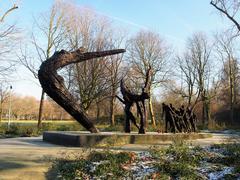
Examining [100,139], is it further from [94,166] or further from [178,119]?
[178,119]

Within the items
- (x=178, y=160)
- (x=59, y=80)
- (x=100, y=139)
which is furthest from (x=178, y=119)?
(x=178, y=160)

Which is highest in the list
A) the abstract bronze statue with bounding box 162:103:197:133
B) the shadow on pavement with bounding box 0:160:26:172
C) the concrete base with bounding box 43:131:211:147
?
the abstract bronze statue with bounding box 162:103:197:133

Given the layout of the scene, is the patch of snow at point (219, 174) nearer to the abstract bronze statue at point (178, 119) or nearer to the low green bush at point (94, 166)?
the low green bush at point (94, 166)

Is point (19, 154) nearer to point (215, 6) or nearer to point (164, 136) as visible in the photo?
point (164, 136)

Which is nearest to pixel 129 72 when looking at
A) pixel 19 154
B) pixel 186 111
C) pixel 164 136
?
pixel 186 111

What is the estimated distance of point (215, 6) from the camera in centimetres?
2189

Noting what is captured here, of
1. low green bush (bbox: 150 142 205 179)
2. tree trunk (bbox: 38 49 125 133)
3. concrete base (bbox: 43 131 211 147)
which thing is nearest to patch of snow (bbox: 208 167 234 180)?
low green bush (bbox: 150 142 205 179)

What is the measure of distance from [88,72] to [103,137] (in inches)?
829

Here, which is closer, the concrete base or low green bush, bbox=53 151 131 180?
low green bush, bbox=53 151 131 180

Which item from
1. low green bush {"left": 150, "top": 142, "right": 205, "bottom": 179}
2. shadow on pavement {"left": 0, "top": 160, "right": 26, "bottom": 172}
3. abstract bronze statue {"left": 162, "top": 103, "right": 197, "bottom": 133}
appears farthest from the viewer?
abstract bronze statue {"left": 162, "top": 103, "right": 197, "bottom": 133}

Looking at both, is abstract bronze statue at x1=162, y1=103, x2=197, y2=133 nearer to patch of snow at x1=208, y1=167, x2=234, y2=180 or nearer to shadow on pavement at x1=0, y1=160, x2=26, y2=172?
patch of snow at x1=208, y1=167, x2=234, y2=180

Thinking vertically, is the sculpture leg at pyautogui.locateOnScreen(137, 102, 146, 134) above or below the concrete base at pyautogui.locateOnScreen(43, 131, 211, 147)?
above

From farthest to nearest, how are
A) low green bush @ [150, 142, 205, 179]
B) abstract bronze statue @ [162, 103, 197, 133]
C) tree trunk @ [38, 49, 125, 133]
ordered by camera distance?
1. abstract bronze statue @ [162, 103, 197, 133]
2. tree trunk @ [38, 49, 125, 133]
3. low green bush @ [150, 142, 205, 179]

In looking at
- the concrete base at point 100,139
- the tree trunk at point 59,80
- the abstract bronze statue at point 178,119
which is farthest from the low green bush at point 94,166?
the abstract bronze statue at point 178,119
